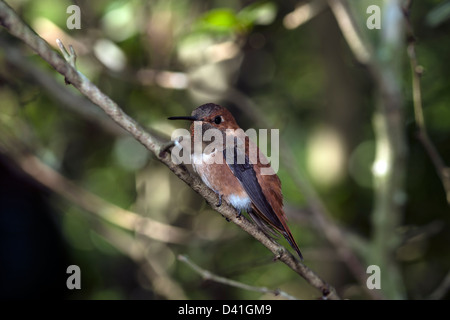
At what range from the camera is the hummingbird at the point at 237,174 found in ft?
8.20

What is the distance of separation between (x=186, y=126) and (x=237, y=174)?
6.54 ft

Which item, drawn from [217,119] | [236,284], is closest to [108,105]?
[236,284]

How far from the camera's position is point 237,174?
2572 millimetres

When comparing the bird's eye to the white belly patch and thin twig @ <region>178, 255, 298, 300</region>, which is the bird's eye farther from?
thin twig @ <region>178, 255, 298, 300</region>

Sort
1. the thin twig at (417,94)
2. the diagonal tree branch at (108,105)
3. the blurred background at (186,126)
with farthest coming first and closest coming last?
the blurred background at (186,126) < the thin twig at (417,94) < the diagonal tree branch at (108,105)

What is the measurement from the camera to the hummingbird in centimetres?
250

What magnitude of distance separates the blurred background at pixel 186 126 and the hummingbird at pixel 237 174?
0.61m

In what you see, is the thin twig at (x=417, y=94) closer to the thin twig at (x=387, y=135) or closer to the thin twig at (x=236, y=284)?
the thin twig at (x=387, y=135)

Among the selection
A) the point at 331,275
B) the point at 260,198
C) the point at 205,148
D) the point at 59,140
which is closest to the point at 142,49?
the point at 59,140

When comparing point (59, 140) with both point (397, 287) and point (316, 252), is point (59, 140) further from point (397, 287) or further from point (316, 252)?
point (397, 287)

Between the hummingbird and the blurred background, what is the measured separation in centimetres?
61

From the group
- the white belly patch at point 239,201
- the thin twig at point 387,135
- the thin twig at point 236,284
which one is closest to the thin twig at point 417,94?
Result: the thin twig at point 387,135

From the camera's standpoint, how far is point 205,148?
8.52 ft

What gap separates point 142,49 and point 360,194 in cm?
249
